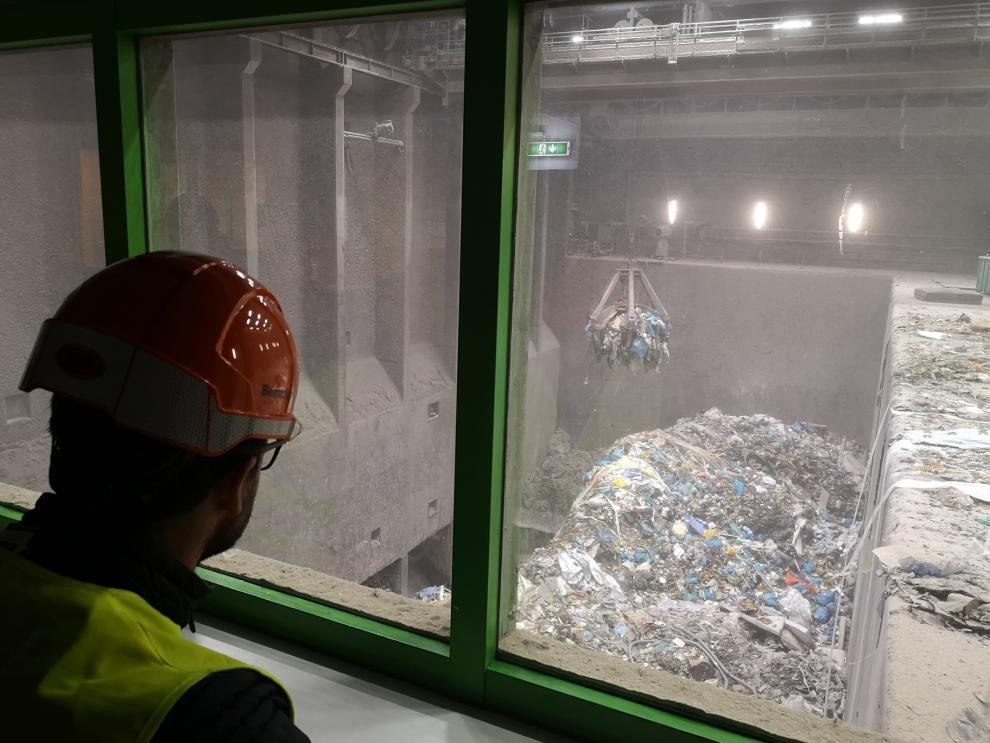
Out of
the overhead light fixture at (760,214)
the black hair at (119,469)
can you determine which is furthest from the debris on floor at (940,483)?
the black hair at (119,469)

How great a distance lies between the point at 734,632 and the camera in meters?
1.62

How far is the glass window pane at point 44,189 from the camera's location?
103 inches

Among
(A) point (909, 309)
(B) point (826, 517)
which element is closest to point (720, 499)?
(B) point (826, 517)

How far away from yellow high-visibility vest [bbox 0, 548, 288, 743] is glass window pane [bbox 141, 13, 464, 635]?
1.14 m

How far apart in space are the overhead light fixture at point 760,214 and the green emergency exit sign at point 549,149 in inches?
16.6

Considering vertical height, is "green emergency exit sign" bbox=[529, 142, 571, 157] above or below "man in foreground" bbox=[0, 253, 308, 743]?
above

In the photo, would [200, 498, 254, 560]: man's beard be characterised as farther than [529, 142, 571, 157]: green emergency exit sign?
No

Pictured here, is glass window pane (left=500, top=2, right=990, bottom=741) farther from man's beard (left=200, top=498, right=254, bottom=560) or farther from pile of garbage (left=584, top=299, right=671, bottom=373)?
man's beard (left=200, top=498, right=254, bottom=560)

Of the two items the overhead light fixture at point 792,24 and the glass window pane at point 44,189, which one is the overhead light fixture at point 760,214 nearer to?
the overhead light fixture at point 792,24

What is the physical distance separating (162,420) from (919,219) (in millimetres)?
1357

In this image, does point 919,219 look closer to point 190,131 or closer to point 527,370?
point 527,370

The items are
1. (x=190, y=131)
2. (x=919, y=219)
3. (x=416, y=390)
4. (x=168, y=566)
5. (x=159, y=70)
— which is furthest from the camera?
(x=416, y=390)

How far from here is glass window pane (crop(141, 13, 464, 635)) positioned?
1.92m

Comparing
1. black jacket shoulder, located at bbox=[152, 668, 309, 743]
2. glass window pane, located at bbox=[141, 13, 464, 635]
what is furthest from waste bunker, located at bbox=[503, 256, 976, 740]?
black jacket shoulder, located at bbox=[152, 668, 309, 743]
